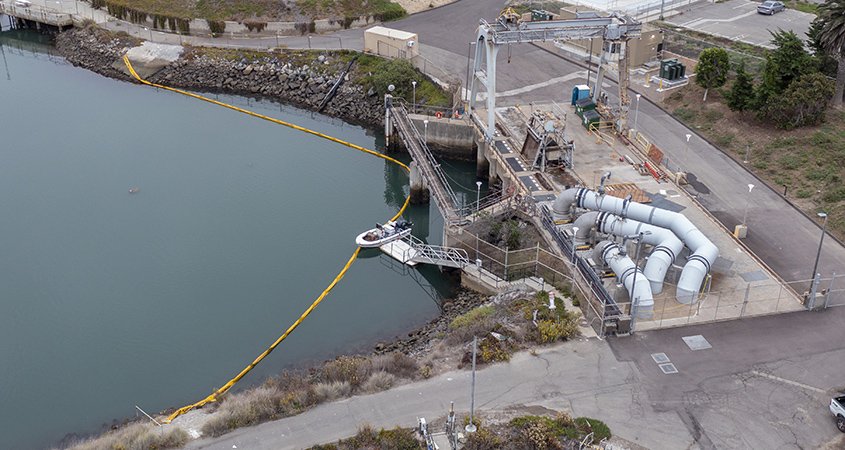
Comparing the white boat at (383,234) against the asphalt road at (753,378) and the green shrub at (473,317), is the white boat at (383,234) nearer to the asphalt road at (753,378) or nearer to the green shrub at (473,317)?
the green shrub at (473,317)

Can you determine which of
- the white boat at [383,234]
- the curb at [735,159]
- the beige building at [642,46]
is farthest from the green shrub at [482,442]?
the beige building at [642,46]

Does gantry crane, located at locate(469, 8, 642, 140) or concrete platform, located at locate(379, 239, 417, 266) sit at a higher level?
gantry crane, located at locate(469, 8, 642, 140)

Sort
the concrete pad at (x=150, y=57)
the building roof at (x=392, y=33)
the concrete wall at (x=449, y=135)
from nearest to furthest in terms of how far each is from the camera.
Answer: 1. the concrete wall at (x=449, y=135)
2. the building roof at (x=392, y=33)
3. the concrete pad at (x=150, y=57)

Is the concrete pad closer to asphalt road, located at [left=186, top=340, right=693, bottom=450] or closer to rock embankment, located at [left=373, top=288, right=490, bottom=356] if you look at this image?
rock embankment, located at [left=373, top=288, right=490, bottom=356]

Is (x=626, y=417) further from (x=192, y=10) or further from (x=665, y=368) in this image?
(x=192, y=10)

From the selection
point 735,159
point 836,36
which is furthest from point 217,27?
point 836,36

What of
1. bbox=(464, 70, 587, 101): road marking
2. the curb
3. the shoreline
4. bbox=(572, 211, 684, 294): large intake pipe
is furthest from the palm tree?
the shoreline

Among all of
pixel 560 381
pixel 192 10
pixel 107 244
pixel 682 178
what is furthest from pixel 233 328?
pixel 192 10
